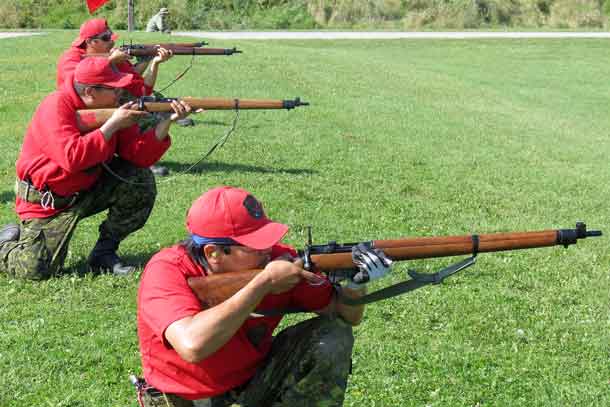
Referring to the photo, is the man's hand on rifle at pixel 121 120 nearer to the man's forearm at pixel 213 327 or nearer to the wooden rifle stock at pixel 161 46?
the man's forearm at pixel 213 327

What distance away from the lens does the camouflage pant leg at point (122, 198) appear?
7.86 meters

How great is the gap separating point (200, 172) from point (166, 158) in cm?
114

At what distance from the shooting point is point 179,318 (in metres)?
4.11

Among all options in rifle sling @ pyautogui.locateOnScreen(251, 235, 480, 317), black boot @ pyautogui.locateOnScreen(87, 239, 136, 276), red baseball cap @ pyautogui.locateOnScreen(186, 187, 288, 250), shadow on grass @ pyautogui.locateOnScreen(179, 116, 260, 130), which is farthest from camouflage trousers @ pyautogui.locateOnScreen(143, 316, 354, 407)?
shadow on grass @ pyautogui.locateOnScreen(179, 116, 260, 130)

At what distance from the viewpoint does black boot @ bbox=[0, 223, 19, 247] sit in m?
7.71

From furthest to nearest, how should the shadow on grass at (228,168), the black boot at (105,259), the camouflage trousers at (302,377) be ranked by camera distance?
the shadow on grass at (228,168)
the black boot at (105,259)
the camouflage trousers at (302,377)

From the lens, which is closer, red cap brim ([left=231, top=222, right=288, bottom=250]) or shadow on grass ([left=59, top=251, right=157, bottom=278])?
red cap brim ([left=231, top=222, right=288, bottom=250])

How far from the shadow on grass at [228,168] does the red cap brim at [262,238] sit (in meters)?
8.22

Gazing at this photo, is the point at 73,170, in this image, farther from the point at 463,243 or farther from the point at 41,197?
the point at 463,243

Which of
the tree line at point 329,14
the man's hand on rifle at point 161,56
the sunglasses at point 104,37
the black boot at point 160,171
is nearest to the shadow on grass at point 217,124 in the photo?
the black boot at point 160,171

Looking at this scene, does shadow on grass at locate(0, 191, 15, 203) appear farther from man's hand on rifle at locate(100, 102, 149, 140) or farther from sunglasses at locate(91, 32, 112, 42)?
man's hand on rifle at locate(100, 102, 149, 140)

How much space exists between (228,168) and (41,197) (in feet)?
17.7

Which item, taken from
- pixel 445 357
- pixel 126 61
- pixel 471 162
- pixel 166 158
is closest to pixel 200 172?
pixel 166 158

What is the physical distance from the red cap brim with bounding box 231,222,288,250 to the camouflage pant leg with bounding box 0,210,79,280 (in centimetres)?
368
